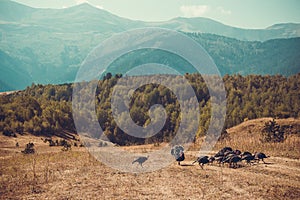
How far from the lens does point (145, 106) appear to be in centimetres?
13650

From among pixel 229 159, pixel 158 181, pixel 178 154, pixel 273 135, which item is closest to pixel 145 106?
pixel 273 135

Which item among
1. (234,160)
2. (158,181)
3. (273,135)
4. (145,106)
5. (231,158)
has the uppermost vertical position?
(145,106)

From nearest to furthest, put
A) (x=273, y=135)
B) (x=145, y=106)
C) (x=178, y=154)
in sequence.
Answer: (x=178, y=154) < (x=273, y=135) < (x=145, y=106)

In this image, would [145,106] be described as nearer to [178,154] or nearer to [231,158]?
[178,154]

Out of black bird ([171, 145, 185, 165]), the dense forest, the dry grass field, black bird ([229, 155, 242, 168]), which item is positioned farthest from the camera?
the dense forest

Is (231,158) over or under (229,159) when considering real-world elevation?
over

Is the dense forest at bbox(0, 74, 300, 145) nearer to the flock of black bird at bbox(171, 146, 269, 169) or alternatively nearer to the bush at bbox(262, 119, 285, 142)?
the bush at bbox(262, 119, 285, 142)

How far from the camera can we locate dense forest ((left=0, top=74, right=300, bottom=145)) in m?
83.5

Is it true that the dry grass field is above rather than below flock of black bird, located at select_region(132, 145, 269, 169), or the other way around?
below

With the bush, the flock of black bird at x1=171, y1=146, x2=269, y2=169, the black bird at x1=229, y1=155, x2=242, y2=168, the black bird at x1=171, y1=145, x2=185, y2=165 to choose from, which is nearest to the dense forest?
the bush

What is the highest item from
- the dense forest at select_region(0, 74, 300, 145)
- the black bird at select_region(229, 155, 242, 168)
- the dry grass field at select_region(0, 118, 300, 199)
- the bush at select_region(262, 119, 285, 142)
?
the dense forest at select_region(0, 74, 300, 145)

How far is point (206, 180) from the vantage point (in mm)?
25234

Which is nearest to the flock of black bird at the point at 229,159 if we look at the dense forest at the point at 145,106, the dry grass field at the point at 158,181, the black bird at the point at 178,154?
the black bird at the point at 178,154

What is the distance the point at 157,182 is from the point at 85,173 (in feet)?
25.7
